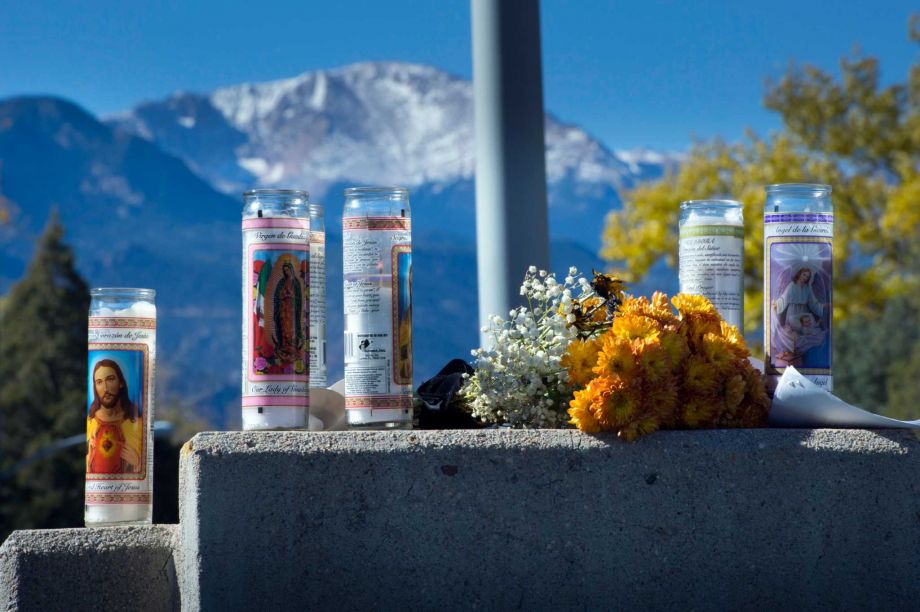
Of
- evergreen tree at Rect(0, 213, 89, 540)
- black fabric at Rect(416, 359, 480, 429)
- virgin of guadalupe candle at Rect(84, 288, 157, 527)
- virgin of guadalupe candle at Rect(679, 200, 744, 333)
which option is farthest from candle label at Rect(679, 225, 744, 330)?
evergreen tree at Rect(0, 213, 89, 540)

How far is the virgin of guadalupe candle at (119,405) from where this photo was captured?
3.10 metres


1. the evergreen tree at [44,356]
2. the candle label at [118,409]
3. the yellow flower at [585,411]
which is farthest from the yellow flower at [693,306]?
the evergreen tree at [44,356]

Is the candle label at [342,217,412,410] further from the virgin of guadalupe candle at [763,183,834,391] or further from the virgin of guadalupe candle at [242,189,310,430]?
the virgin of guadalupe candle at [763,183,834,391]

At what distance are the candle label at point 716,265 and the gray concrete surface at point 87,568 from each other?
1.52 meters

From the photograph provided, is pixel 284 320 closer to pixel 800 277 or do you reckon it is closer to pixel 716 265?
pixel 716 265

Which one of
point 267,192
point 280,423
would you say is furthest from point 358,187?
point 280,423

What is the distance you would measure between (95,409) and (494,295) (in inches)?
51.3

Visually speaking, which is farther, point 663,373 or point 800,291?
point 800,291

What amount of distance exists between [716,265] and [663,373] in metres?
0.51

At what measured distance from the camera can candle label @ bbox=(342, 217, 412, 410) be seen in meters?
2.97

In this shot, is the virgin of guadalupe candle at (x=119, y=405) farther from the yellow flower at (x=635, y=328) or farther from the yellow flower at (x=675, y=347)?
the yellow flower at (x=675, y=347)

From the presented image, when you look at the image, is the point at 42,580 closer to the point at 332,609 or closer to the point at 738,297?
the point at 332,609

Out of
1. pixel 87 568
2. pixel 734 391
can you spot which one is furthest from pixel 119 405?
pixel 734 391

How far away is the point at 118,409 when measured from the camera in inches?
122
